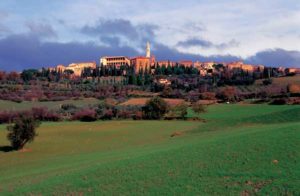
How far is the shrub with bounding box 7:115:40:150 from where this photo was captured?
2203 inches

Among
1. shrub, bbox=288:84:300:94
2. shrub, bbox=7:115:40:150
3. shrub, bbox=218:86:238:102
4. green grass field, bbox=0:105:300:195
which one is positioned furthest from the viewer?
shrub, bbox=218:86:238:102

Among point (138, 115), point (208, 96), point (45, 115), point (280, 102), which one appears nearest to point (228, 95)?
point (208, 96)

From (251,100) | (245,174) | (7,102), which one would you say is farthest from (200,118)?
(245,174)

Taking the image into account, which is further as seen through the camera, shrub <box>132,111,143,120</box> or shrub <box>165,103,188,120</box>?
shrub <box>132,111,143,120</box>

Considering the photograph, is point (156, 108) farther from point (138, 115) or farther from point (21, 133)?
point (21, 133)

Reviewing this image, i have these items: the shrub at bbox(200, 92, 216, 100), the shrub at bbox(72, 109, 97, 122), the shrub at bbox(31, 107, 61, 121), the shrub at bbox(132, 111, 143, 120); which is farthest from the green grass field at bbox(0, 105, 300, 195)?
the shrub at bbox(200, 92, 216, 100)

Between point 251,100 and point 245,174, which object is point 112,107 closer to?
point 251,100

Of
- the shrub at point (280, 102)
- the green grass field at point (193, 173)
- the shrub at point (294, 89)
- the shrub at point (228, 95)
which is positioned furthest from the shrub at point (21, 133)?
the shrub at point (294, 89)

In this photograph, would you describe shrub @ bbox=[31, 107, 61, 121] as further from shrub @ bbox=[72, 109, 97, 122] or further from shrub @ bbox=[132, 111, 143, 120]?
shrub @ bbox=[132, 111, 143, 120]

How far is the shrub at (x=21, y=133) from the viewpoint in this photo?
56.0 metres

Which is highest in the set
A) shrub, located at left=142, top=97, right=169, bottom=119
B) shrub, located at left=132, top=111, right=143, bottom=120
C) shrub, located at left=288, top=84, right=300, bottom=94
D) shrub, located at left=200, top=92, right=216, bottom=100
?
shrub, located at left=288, top=84, right=300, bottom=94

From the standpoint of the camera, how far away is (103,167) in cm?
3119

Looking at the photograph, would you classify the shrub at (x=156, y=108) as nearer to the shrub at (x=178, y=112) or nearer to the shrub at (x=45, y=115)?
the shrub at (x=178, y=112)

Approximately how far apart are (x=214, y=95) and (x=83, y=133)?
6043 centimetres
